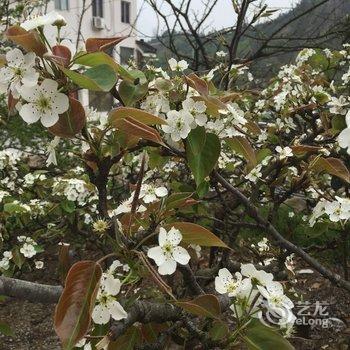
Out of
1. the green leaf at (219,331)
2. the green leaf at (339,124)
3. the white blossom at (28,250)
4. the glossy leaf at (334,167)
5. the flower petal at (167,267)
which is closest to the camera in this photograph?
the flower petal at (167,267)

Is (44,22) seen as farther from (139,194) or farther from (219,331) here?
(219,331)

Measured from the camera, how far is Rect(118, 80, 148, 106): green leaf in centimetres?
111

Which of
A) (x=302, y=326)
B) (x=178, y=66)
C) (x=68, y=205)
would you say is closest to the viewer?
(x=178, y=66)

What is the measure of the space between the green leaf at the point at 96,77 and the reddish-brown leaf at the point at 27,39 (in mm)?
73

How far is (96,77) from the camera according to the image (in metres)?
0.91

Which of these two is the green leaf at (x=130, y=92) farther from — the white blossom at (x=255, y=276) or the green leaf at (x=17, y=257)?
the green leaf at (x=17, y=257)

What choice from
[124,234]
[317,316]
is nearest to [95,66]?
[124,234]

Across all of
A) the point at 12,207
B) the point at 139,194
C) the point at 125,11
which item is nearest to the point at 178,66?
the point at 139,194

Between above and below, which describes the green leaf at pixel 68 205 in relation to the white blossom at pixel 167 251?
below

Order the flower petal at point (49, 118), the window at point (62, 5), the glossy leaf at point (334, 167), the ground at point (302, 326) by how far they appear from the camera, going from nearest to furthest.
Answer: the flower petal at point (49, 118)
the glossy leaf at point (334, 167)
the ground at point (302, 326)
the window at point (62, 5)

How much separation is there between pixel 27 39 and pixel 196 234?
1.74ft

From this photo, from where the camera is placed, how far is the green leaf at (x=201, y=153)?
1.16 m

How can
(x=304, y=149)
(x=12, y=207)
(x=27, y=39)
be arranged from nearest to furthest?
(x=27, y=39) < (x=304, y=149) < (x=12, y=207)

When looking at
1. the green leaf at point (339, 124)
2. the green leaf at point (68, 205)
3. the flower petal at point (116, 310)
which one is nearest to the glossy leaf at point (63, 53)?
the flower petal at point (116, 310)
